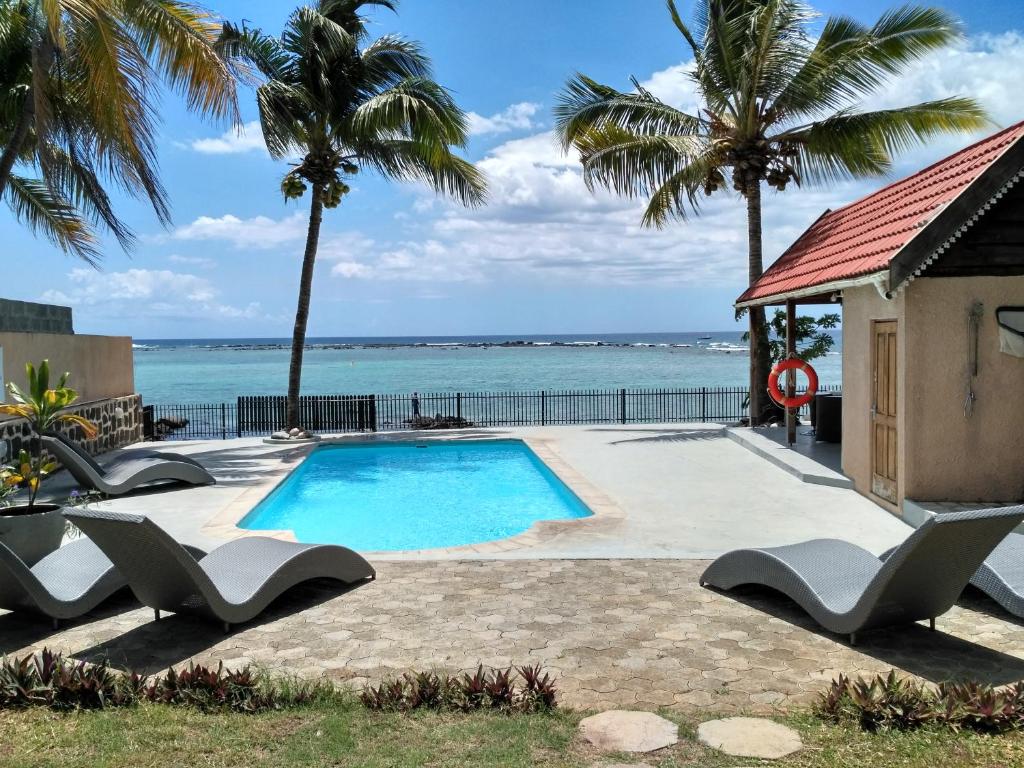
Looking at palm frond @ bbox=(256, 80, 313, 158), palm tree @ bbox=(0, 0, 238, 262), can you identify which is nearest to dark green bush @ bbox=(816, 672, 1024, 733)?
palm tree @ bbox=(0, 0, 238, 262)

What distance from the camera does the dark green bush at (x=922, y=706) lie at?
3848 millimetres

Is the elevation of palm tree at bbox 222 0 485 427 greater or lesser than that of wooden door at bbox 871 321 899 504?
greater

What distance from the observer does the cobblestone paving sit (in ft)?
15.0

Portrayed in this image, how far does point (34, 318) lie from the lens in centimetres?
1310

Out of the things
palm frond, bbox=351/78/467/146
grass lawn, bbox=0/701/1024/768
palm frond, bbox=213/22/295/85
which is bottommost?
grass lawn, bbox=0/701/1024/768

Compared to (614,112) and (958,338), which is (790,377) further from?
(614,112)

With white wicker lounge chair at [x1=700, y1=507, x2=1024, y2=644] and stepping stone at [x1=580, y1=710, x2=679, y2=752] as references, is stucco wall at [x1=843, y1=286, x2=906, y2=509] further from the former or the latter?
stepping stone at [x1=580, y1=710, x2=679, y2=752]

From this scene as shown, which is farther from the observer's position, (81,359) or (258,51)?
(258,51)

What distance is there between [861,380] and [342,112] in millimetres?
11715

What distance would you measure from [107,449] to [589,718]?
14023 mm

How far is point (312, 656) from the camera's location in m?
4.94

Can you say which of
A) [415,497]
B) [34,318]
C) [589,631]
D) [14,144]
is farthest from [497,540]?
[34,318]

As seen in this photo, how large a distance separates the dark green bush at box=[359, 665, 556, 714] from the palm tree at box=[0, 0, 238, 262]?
7.52 meters

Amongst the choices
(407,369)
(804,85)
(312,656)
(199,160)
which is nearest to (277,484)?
(312,656)
